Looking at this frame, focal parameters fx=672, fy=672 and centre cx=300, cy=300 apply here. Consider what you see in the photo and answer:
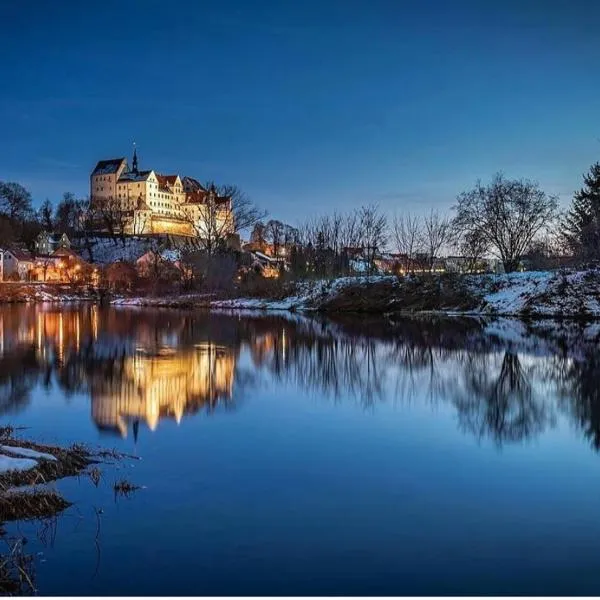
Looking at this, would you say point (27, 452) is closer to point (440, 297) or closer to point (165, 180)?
point (440, 297)

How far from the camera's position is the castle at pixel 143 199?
136 meters

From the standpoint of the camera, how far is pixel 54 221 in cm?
13812

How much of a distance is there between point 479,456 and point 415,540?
375cm

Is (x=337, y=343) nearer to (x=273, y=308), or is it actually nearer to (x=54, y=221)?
(x=273, y=308)

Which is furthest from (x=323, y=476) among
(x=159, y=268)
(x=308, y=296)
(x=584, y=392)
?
(x=159, y=268)

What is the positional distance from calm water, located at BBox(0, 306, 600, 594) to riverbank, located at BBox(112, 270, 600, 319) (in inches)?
1015

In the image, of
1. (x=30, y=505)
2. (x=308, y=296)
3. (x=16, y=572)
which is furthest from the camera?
(x=308, y=296)

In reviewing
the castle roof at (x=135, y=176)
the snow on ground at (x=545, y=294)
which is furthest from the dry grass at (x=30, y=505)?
the castle roof at (x=135, y=176)

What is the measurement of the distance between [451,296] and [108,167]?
120 metres

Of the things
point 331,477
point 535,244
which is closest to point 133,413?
point 331,477

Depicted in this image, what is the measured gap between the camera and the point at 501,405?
1393 centimetres

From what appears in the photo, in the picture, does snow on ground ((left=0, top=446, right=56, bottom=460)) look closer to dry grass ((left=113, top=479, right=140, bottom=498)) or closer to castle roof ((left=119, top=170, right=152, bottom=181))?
dry grass ((left=113, top=479, right=140, bottom=498))

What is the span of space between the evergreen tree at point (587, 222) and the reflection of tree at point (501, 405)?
28618 mm

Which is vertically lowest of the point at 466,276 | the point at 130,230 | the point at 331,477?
the point at 331,477
